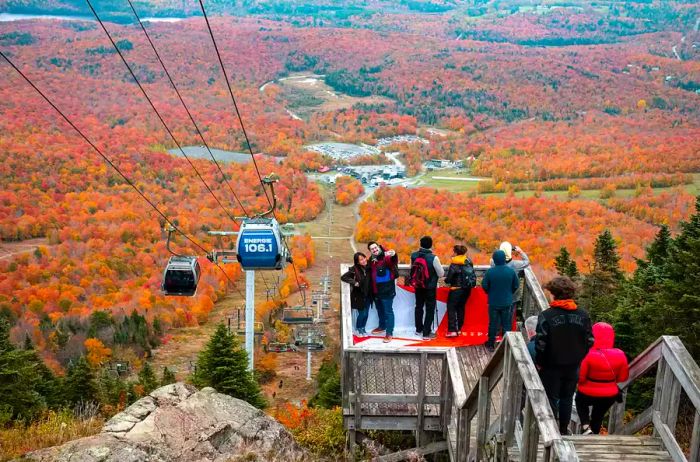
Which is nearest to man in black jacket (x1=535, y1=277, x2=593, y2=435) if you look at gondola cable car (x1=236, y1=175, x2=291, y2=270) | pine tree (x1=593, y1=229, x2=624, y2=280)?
gondola cable car (x1=236, y1=175, x2=291, y2=270)

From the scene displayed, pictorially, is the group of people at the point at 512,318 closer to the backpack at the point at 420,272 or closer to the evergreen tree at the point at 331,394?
the backpack at the point at 420,272

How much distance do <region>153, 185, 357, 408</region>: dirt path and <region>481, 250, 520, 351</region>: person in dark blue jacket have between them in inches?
897

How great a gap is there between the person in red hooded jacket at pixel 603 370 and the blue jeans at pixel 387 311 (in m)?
3.72

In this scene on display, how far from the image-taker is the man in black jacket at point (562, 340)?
5.42 m

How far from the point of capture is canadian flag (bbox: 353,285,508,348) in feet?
30.3

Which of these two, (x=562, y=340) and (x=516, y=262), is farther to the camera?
(x=516, y=262)

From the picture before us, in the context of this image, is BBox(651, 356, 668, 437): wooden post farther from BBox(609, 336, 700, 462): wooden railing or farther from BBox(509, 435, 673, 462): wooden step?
BBox(509, 435, 673, 462): wooden step

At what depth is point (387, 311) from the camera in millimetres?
9234

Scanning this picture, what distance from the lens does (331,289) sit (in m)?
62.8

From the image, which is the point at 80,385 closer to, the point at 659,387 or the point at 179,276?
the point at 179,276

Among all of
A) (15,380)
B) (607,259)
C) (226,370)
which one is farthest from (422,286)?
(607,259)

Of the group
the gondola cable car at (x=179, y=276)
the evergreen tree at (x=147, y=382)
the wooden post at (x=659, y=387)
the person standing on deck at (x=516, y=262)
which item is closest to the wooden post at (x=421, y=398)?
the person standing on deck at (x=516, y=262)

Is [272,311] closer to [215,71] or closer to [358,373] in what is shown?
[358,373]

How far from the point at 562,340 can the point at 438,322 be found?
13.8 ft
